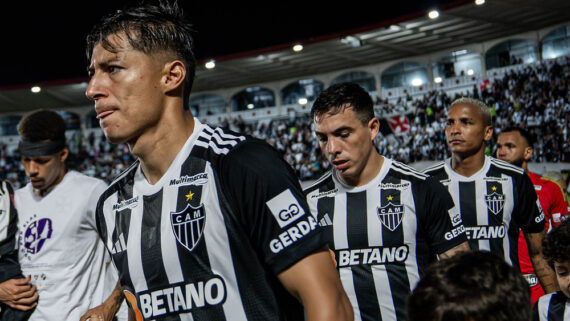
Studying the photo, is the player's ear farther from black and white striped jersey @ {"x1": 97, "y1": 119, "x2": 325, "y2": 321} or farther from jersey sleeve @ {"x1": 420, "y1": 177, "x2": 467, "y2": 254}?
jersey sleeve @ {"x1": 420, "y1": 177, "x2": 467, "y2": 254}

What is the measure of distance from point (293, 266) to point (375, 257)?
1560 mm

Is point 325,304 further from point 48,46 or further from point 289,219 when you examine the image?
point 48,46

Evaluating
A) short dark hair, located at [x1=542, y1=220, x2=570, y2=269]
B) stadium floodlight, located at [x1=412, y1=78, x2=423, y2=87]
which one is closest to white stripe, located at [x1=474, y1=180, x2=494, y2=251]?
short dark hair, located at [x1=542, y1=220, x2=570, y2=269]

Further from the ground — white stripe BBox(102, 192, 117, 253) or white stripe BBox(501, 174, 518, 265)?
white stripe BBox(102, 192, 117, 253)

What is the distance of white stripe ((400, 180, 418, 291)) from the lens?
2.86 metres

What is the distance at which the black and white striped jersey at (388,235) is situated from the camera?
2871mm

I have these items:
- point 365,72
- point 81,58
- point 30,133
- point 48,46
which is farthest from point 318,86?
point 30,133

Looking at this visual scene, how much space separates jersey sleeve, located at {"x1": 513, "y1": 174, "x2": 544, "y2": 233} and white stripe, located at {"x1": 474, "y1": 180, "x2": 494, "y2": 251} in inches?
9.8

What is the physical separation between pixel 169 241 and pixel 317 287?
58cm

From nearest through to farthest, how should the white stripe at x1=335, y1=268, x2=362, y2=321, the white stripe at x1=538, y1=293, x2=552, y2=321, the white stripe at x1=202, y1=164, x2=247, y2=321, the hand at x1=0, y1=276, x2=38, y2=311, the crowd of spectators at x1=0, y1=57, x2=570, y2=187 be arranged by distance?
the white stripe at x1=202, y1=164, x2=247, y2=321 < the white stripe at x1=538, y1=293, x2=552, y2=321 < the white stripe at x1=335, y1=268, x2=362, y2=321 < the hand at x1=0, y1=276, x2=38, y2=311 < the crowd of spectators at x1=0, y1=57, x2=570, y2=187

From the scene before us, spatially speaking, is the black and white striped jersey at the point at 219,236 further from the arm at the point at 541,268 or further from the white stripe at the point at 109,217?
the arm at the point at 541,268

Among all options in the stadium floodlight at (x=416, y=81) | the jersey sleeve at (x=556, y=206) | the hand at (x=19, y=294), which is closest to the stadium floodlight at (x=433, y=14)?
the stadium floodlight at (x=416, y=81)

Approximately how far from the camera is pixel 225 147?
1689 millimetres

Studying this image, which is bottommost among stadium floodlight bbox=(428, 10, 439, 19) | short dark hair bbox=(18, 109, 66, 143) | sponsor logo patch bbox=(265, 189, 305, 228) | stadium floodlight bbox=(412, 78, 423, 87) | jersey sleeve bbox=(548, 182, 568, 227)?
jersey sleeve bbox=(548, 182, 568, 227)
